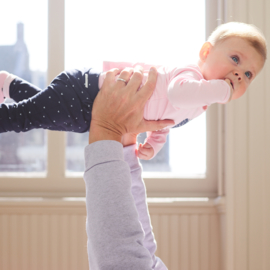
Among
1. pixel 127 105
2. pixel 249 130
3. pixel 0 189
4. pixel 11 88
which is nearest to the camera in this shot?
pixel 127 105

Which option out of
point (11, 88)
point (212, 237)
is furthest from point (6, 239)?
point (212, 237)

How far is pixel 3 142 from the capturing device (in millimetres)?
1961

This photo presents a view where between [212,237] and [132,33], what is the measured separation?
4.41ft

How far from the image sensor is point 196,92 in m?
0.84

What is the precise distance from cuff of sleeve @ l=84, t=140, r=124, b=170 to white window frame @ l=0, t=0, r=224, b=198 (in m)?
1.20

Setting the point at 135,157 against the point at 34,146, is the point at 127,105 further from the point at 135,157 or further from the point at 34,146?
the point at 34,146

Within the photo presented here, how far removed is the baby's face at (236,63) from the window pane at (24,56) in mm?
1309

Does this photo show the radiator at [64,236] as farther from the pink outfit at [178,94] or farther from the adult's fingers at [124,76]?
the adult's fingers at [124,76]

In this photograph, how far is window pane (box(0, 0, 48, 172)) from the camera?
194cm

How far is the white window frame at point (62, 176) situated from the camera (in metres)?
1.86

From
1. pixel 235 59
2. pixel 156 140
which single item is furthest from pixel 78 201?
pixel 235 59

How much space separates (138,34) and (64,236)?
4.30 feet

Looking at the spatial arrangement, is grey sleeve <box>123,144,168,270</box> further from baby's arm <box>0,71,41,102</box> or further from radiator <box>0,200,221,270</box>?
radiator <box>0,200,221,270</box>

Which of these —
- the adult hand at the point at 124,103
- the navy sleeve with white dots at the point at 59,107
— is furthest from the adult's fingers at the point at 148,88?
the navy sleeve with white dots at the point at 59,107
